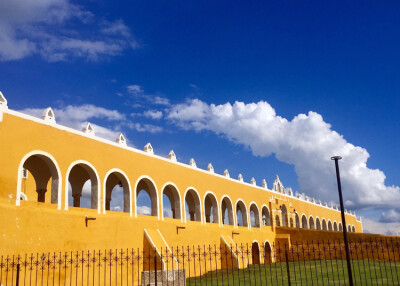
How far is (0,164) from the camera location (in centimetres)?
1185

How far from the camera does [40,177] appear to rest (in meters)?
16.0

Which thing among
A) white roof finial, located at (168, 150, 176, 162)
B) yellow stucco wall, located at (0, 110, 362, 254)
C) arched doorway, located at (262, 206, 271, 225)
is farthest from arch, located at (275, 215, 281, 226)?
white roof finial, located at (168, 150, 176, 162)

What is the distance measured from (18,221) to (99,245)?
3280 millimetres

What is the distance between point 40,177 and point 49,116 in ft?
10.4

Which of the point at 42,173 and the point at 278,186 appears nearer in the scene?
the point at 42,173

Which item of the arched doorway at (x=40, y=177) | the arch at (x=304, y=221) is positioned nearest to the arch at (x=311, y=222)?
the arch at (x=304, y=221)

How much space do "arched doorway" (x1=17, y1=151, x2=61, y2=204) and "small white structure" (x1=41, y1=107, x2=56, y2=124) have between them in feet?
4.04

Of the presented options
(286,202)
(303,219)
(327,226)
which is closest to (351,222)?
(327,226)

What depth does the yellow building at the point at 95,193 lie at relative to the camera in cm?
1208

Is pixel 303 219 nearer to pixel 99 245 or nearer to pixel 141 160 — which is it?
pixel 141 160

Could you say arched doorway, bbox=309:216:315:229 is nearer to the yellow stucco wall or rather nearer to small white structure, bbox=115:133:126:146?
the yellow stucco wall

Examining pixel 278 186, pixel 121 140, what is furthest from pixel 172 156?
pixel 278 186

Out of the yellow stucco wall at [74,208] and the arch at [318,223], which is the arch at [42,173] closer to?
the yellow stucco wall at [74,208]

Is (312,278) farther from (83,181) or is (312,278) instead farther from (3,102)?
(3,102)
